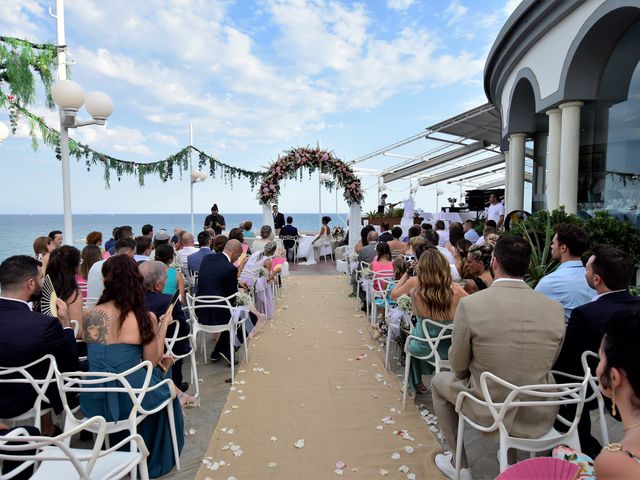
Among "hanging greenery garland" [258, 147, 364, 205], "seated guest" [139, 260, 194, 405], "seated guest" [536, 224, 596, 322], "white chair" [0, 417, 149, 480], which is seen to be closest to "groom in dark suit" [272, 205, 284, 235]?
"hanging greenery garland" [258, 147, 364, 205]

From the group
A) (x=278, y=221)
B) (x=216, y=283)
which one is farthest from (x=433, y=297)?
(x=278, y=221)

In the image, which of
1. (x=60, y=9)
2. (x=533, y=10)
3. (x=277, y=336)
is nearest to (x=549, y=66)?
(x=533, y=10)

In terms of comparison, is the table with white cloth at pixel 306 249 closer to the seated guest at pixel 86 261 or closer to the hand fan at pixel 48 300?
the seated guest at pixel 86 261

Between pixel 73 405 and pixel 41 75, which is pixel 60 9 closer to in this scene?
pixel 41 75

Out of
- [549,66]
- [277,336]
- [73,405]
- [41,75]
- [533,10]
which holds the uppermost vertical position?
[533,10]

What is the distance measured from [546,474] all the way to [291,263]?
12.1m

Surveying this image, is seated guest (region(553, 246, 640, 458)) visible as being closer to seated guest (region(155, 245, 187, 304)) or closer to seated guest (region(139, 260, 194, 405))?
seated guest (region(139, 260, 194, 405))

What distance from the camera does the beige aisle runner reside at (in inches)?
115

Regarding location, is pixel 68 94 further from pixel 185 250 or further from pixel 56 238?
pixel 185 250

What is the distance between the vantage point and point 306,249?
44.4 ft

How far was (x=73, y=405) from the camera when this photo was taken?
296cm

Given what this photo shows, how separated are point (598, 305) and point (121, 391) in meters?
2.75

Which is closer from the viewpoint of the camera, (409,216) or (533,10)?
(533,10)

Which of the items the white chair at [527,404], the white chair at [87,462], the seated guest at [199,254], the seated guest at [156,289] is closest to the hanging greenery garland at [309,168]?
the seated guest at [199,254]
